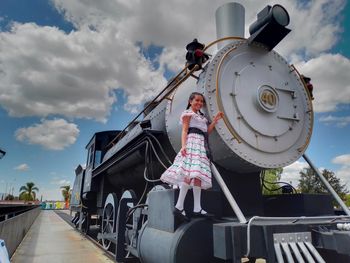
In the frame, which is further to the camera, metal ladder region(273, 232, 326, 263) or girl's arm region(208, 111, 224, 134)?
girl's arm region(208, 111, 224, 134)

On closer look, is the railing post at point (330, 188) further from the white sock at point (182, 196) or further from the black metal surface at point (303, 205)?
the white sock at point (182, 196)

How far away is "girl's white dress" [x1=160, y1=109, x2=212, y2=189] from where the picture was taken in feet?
8.22

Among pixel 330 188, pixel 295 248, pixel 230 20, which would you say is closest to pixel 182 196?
pixel 295 248

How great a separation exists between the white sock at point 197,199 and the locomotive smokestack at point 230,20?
200 cm

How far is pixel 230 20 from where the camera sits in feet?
11.9

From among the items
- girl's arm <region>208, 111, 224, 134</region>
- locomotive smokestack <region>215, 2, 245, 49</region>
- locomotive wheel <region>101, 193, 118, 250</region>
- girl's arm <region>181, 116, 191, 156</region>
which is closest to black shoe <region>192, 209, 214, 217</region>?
girl's arm <region>181, 116, 191, 156</region>

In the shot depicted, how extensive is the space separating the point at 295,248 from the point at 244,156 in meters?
1.01

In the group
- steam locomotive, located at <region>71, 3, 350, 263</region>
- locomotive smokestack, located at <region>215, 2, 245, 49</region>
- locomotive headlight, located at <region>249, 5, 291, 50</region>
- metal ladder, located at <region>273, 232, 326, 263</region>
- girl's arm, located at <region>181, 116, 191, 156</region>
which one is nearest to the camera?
metal ladder, located at <region>273, 232, 326, 263</region>

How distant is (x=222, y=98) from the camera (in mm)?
2906

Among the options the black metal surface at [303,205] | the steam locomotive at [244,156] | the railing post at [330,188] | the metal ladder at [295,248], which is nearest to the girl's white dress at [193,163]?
the steam locomotive at [244,156]

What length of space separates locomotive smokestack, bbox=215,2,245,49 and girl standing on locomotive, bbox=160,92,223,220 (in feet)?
4.12

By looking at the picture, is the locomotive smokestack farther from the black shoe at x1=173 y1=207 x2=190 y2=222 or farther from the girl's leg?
the black shoe at x1=173 y1=207 x2=190 y2=222

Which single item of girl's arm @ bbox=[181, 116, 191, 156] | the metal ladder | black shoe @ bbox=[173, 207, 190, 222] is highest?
girl's arm @ bbox=[181, 116, 191, 156]

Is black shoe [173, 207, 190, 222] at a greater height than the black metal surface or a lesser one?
lesser
